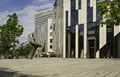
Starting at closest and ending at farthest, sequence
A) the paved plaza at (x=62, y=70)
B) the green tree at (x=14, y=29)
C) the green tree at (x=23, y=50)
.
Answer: the paved plaza at (x=62, y=70), the green tree at (x=14, y=29), the green tree at (x=23, y=50)

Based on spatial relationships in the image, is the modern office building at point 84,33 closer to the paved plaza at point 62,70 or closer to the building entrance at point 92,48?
the building entrance at point 92,48

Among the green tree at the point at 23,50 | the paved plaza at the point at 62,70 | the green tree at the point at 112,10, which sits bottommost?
the paved plaza at the point at 62,70

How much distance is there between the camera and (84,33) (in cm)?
6322

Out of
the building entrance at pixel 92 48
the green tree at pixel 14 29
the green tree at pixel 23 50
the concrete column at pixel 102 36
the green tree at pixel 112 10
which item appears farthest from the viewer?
the green tree at pixel 23 50

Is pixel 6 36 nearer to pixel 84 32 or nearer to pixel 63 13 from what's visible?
pixel 84 32

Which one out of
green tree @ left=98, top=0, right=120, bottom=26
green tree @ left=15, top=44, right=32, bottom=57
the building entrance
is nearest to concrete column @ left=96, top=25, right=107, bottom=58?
the building entrance

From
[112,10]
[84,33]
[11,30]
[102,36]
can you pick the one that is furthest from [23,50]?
[112,10]

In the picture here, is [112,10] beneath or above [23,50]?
above

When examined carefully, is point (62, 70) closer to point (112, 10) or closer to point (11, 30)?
point (112, 10)

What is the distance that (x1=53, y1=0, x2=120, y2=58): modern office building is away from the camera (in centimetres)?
5756

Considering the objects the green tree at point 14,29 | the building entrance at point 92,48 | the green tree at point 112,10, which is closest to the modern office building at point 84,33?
the building entrance at point 92,48

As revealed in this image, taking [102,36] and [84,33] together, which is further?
[84,33]

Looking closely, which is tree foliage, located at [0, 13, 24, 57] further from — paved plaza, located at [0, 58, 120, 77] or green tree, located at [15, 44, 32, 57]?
green tree, located at [15, 44, 32, 57]

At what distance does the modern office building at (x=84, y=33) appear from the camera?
5756 cm
